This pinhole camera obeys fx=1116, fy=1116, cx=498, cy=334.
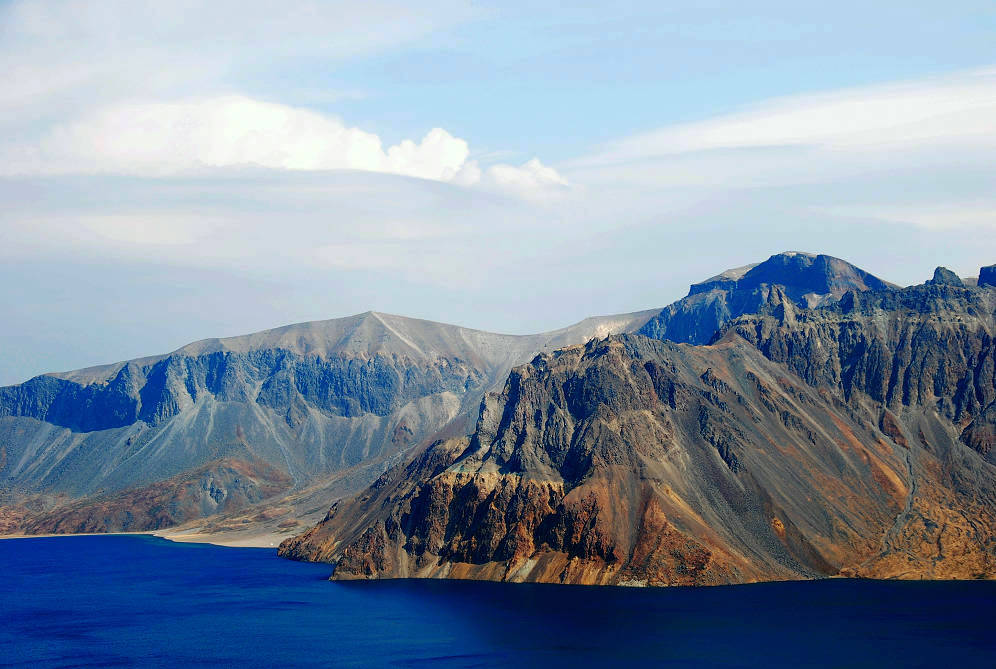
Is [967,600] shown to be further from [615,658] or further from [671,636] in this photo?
[615,658]

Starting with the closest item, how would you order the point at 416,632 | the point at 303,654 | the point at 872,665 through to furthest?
the point at 872,665 → the point at 303,654 → the point at 416,632

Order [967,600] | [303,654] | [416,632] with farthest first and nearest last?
[967,600] < [416,632] < [303,654]

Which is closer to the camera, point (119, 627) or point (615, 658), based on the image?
point (615, 658)

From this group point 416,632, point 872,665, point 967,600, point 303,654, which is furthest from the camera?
point 967,600

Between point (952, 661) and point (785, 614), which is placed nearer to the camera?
point (952, 661)

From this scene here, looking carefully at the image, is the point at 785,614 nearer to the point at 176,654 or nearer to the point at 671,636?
the point at 671,636

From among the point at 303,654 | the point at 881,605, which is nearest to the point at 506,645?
the point at 303,654

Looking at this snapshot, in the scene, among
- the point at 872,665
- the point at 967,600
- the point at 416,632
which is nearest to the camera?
the point at 872,665

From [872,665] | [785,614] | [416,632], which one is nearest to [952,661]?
[872,665]
